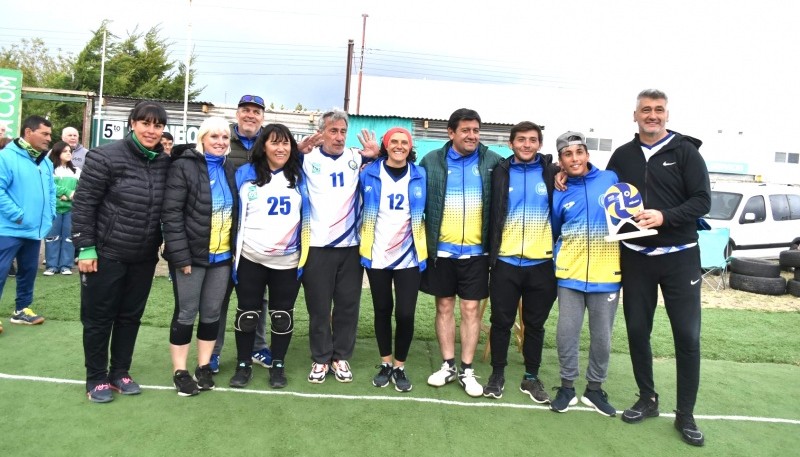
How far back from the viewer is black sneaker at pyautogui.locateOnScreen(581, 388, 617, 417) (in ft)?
11.7

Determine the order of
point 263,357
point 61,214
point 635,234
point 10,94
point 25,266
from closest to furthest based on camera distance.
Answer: point 635,234
point 263,357
point 25,266
point 61,214
point 10,94

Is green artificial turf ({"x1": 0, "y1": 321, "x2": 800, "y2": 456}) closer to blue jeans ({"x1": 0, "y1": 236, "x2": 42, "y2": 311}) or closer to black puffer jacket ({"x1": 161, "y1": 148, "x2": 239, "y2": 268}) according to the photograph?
blue jeans ({"x1": 0, "y1": 236, "x2": 42, "y2": 311})

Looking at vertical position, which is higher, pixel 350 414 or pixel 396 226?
pixel 396 226

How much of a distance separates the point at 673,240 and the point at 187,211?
10.2 ft

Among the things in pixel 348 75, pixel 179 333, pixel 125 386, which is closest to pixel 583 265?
pixel 179 333

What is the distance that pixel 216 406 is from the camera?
3.40 metres

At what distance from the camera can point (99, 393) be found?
133 inches

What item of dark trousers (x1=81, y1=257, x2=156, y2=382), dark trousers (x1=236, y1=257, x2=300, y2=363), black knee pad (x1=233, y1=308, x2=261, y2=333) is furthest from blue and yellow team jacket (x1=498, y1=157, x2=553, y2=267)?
dark trousers (x1=81, y1=257, x2=156, y2=382)

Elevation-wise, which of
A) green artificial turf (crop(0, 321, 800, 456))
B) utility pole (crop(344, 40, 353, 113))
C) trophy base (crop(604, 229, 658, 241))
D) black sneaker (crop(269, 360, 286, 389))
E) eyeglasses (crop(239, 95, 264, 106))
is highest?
utility pole (crop(344, 40, 353, 113))

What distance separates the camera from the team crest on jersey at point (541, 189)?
362cm

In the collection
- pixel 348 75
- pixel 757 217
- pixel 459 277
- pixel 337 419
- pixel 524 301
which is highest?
pixel 348 75

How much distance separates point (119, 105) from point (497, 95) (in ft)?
57.0

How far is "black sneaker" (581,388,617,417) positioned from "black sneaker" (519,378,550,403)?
0.88ft

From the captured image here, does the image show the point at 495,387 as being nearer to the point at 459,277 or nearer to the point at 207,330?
the point at 459,277
